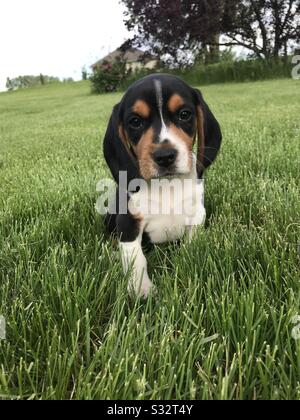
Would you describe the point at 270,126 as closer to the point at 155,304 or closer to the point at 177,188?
the point at 177,188

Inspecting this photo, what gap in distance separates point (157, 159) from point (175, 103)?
1.32 ft

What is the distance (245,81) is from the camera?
2092 cm

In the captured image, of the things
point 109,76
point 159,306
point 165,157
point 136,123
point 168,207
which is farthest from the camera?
point 109,76

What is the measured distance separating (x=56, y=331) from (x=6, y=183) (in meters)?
3.12

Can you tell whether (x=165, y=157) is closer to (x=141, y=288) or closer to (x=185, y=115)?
(x=185, y=115)

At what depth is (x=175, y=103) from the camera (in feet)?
8.98

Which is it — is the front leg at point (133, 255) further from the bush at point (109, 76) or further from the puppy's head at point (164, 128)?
the bush at point (109, 76)

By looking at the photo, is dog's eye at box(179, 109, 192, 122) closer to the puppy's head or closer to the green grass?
the puppy's head

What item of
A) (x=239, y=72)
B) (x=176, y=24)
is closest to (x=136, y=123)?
(x=239, y=72)

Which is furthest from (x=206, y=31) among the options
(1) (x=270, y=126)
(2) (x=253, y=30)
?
(1) (x=270, y=126)

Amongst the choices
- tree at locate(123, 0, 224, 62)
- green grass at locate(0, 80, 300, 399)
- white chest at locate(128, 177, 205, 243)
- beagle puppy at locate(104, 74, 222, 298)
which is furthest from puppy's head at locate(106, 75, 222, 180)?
tree at locate(123, 0, 224, 62)

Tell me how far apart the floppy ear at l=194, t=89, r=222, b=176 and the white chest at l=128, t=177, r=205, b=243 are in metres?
0.15

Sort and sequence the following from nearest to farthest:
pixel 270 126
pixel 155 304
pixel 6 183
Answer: pixel 155 304 < pixel 6 183 < pixel 270 126

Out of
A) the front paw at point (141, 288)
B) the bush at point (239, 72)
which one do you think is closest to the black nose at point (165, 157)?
the front paw at point (141, 288)
